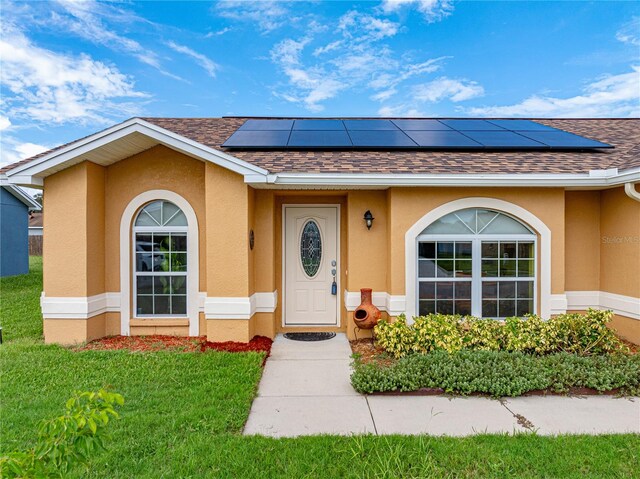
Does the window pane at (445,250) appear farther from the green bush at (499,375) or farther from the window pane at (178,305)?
the window pane at (178,305)

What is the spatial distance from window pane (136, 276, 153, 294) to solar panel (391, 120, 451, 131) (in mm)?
6912

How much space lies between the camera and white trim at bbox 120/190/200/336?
672 cm

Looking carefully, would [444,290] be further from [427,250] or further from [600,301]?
[600,301]

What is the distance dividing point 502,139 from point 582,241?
269 centimetres

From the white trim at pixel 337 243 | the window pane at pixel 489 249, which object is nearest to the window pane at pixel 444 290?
the window pane at pixel 489 249

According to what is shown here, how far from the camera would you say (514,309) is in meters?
6.46

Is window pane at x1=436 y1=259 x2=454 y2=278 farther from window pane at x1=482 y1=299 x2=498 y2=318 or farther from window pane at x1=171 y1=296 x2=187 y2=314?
window pane at x1=171 y1=296 x2=187 y2=314

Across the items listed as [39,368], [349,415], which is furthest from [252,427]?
[39,368]

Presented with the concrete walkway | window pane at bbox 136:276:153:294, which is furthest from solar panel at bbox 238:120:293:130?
the concrete walkway

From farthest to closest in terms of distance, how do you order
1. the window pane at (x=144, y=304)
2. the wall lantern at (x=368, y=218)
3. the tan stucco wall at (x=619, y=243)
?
the window pane at (x=144, y=304), the wall lantern at (x=368, y=218), the tan stucco wall at (x=619, y=243)

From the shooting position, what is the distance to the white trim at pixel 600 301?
20.7 feet

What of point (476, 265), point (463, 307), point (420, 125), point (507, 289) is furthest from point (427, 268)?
point (420, 125)

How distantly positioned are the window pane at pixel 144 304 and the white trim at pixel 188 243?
→ 204 mm

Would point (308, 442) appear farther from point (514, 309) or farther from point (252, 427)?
point (514, 309)
